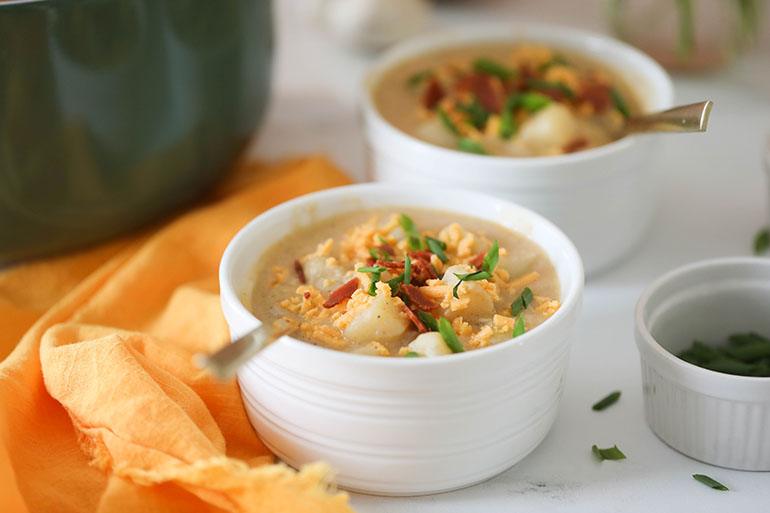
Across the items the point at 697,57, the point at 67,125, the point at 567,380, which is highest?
the point at 67,125

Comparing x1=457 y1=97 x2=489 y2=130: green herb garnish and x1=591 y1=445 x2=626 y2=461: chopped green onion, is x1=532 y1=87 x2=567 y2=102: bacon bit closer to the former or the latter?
x1=457 y1=97 x2=489 y2=130: green herb garnish

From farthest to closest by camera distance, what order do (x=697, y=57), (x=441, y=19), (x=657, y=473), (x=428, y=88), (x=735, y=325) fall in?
(x=441, y=19)
(x=697, y=57)
(x=428, y=88)
(x=735, y=325)
(x=657, y=473)

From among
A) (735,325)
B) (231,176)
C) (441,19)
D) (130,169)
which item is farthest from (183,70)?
(441,19)

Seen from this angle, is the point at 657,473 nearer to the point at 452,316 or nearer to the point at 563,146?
the point at 452,316

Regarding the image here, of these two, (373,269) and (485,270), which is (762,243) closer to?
(485,270)

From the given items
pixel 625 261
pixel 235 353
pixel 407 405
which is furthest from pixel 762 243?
pixel 235 353

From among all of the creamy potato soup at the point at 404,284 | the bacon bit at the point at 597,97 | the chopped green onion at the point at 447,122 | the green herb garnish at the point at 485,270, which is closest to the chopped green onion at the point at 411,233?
the creamy potato soup at the point at 404,284

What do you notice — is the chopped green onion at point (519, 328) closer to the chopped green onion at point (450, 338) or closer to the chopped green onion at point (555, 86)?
the chopped green onion at point (450, 338)
